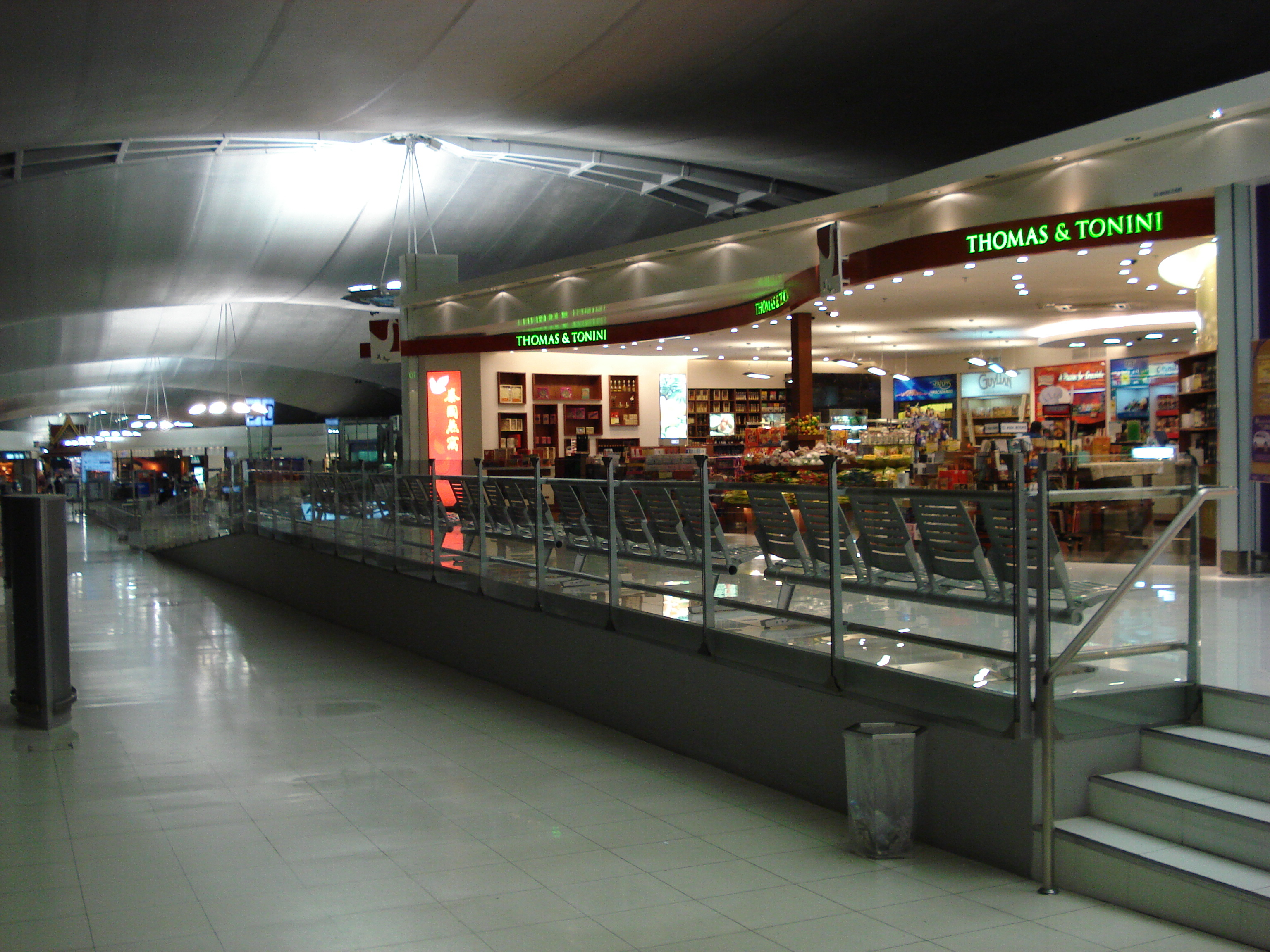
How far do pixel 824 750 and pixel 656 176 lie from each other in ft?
46.9

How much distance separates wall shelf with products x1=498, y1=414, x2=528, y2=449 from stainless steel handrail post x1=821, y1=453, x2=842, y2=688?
43.3ft

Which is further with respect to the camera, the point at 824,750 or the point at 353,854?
the point at 824,750

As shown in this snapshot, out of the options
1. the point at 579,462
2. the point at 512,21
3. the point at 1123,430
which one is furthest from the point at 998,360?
the point at 512,21

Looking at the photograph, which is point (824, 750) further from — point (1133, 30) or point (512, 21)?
point (1133, 30)

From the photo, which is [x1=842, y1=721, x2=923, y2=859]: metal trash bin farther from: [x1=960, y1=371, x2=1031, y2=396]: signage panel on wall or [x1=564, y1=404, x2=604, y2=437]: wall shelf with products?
[x1=960, y1=371, x2=1031, y2=396]: signage panel on wall

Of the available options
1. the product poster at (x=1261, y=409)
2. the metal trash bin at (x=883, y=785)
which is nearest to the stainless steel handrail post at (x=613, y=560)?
the metal trash bin at (x=883, y=785)

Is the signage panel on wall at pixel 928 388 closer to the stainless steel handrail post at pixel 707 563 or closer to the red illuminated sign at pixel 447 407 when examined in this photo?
the red illuminated sign at pixel 447 407

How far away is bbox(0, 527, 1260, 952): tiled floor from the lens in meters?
3.14

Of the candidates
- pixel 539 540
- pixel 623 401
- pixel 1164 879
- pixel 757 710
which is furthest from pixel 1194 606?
pixel 623 401

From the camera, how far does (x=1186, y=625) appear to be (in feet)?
12.8

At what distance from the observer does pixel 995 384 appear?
18703mm

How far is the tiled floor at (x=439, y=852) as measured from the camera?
3143 mm

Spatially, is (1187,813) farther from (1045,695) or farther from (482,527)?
(482,527)

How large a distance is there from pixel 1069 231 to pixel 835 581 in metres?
5.18
